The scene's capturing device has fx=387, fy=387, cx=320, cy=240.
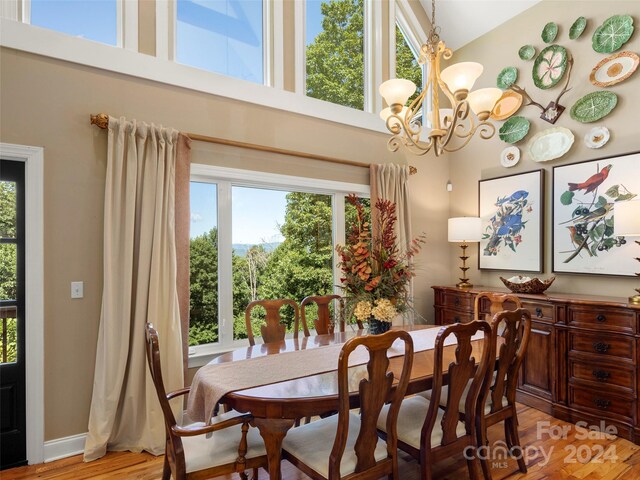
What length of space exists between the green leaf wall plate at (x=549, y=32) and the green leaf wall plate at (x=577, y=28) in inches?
5.8

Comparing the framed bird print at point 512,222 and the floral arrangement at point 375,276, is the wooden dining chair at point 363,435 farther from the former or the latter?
the framed bird print at point 512,222

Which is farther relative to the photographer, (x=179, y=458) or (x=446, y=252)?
(x=446, y=252)

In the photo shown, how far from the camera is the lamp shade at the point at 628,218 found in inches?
107

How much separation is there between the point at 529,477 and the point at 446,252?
267 centimetres

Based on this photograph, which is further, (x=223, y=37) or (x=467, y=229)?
(x=467, y=229)

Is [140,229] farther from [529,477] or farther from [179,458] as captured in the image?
[529,477]

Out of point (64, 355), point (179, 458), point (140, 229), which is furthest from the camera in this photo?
point (140, 229)

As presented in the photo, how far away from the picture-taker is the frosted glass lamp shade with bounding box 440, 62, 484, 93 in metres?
2.17

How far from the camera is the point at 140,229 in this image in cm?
277

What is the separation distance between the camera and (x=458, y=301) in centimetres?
402

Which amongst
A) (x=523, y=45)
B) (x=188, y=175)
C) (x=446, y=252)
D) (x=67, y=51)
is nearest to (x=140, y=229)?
(x=188, y=175)

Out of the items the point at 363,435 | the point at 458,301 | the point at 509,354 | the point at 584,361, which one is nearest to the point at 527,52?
the point at 458,301

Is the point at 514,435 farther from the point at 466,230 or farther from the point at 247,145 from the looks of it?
the point at 247,145

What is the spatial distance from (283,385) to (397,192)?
2767 millimetres
